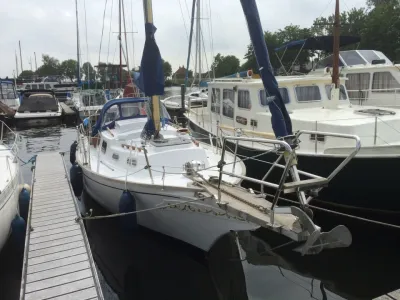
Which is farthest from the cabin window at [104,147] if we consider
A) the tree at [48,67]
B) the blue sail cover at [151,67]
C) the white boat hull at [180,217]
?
the tree at [48,67]

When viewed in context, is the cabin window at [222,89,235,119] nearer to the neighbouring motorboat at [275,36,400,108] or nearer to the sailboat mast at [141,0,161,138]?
the neighbouring motorboat at [275,36,400,108]

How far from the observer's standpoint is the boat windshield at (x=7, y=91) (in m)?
31.4

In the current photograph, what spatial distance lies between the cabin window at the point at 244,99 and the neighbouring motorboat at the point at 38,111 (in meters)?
18.4

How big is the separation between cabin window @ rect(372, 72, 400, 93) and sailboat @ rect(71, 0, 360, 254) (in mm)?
6646

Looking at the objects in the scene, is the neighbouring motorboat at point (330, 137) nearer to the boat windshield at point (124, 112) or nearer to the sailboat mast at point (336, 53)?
the sailboat mast at point (336, 53)

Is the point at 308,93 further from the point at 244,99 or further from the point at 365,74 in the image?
the point at 365,74

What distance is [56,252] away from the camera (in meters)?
5.58

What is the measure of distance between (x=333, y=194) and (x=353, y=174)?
70 centimetres

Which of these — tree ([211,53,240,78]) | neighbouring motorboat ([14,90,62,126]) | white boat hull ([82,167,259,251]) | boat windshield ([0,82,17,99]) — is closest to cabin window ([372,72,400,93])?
white boat hull ([82,167,259,251])

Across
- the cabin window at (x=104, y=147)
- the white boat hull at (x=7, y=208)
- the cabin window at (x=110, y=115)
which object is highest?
the cabin window at (x=110, y=115)

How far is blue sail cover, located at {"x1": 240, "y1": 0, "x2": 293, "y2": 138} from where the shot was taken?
17.7 feet

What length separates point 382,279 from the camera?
20.2ft

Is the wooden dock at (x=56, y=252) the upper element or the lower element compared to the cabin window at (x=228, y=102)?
lower

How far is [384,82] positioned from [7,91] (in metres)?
30.2
